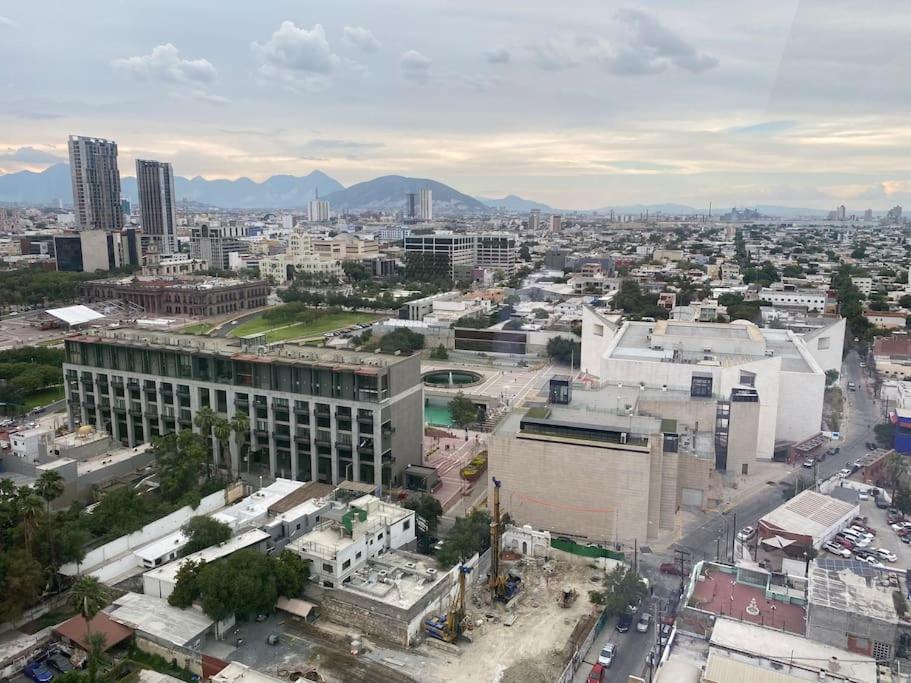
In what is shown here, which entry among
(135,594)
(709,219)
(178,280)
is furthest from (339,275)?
(709,219)

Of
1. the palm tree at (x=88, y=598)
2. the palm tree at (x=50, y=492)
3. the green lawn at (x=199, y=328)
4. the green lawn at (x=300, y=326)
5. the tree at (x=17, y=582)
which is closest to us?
the palm tree at (x=88, y=598)

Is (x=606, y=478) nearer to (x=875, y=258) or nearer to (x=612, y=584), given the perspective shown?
(x=612, y=584)

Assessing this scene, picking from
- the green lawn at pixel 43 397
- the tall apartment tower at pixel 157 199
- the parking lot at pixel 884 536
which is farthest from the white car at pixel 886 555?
the tall apartment tower at pixel 157 199

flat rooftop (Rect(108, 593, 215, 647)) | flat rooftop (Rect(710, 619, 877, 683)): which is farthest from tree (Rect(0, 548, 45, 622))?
flat rooftop (Rect(710, 619, 877, 683))

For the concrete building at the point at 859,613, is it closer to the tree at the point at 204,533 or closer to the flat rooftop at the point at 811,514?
the flat rooftop at the point at 811,514

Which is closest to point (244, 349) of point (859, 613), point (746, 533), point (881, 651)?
point (746, 533)

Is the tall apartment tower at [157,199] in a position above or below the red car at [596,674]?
above

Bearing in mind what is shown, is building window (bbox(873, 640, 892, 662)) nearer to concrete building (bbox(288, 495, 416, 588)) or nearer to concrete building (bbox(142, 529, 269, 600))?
concrete building (bbox(288, 495, 416, 588))
